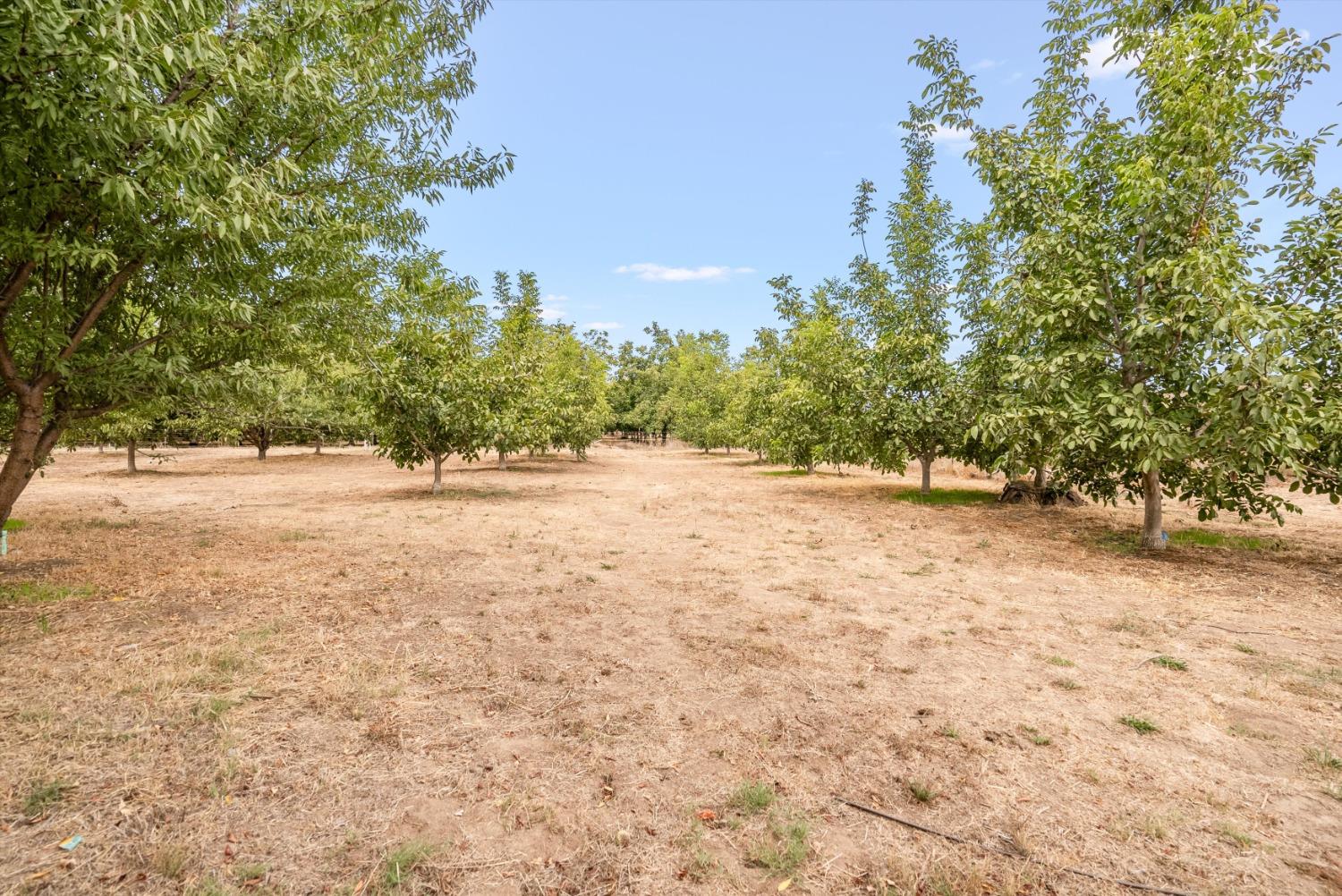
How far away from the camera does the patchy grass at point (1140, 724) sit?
3.61 meters

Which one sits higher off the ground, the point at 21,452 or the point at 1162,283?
the point at 1162,283

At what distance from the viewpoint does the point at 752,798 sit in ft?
9.42

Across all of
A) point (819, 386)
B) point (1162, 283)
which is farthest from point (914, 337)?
point (1162, 283)

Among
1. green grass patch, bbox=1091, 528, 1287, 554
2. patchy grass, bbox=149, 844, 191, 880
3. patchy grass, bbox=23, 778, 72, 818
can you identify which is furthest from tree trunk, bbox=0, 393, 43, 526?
green grass patch, bbox=1091, 528, 1287, 554

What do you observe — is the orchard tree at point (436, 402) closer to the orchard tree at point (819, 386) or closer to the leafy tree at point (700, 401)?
the orchard tree at point (819, 386)

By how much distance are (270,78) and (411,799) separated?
568cm

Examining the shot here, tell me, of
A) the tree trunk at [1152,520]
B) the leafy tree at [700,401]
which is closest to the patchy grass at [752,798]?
the tree trunk at [1152,520]

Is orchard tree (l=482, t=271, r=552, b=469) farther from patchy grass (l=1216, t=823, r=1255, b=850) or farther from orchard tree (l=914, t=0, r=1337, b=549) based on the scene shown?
patchy grass (l=1216, t=823, r=1255, b=850)

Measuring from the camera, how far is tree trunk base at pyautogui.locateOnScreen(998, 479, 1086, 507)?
47.3 ft

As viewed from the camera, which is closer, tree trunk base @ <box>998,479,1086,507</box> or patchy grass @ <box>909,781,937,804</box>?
patchy grass @ <box>909,781,937,804</box>

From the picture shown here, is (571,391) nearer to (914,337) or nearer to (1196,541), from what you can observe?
(914,337)

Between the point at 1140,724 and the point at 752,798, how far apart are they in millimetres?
2637

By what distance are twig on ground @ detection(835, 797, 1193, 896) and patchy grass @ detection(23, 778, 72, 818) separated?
3710 mm

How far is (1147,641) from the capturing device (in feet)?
17.1
